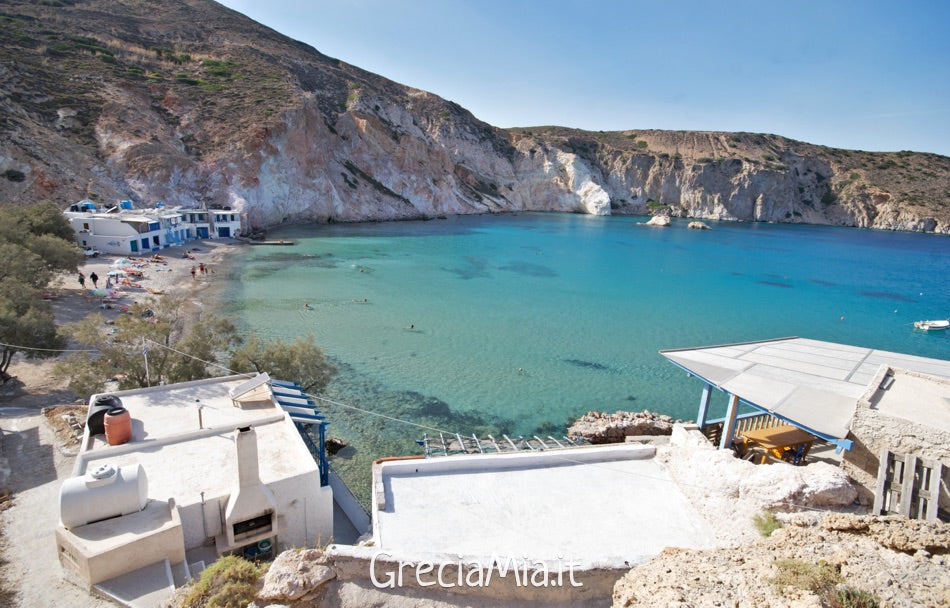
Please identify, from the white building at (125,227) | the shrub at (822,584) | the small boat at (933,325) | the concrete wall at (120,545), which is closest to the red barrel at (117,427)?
the concrete wall at (120,545)

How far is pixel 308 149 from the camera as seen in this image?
67.4 metres

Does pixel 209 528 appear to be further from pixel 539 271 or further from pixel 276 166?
pixel 276 166

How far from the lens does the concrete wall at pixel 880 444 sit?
673 centimetres

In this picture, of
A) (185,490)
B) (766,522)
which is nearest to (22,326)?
(185,490)

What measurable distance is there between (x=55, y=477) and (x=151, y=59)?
260 feet

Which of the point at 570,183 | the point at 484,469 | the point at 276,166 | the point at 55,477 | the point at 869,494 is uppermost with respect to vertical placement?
the point at 570,183

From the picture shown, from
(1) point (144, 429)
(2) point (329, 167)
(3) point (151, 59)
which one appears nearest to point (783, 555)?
(1) point (144, 429)

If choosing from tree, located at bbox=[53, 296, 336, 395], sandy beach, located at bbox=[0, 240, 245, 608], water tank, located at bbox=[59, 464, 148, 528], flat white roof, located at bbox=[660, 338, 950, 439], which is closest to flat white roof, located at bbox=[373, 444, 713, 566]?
flat white roof, located at bbox=[660, 338, 950, 439]

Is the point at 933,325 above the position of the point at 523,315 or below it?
above

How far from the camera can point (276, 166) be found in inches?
2454

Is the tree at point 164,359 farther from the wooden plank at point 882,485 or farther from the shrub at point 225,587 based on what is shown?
the wooden plank at point 882,485

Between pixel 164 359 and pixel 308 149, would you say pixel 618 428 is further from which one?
pixel 308 149

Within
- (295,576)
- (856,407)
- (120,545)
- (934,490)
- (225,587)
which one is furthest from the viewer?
(856,407)

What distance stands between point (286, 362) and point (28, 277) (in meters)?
14.8
